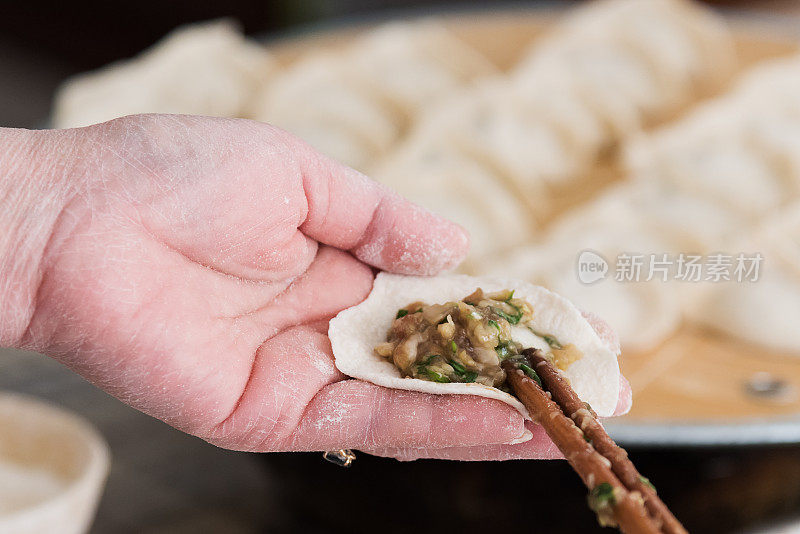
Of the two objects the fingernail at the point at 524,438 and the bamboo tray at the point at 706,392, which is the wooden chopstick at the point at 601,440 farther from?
the bamboo tray at the point at 706,392

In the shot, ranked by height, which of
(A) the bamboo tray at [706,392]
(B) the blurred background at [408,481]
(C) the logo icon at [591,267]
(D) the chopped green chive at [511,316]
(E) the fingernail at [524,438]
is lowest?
(B) the blurred background at [408,481]

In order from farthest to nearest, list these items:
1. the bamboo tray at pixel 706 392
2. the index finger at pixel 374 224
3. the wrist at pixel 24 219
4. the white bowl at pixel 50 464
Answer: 1. the bamboo tray at pixel 706 392
2. the white bowl at pixel 50 464
3. the index finger at pixel 374 224
4. the wrist at pixel 24 219

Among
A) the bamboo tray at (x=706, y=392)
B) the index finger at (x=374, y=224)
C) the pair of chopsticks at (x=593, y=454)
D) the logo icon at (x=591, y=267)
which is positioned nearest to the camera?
the pair of chopsticks at (x=593, y=454)

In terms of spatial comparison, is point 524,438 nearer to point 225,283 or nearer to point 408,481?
point 225,283

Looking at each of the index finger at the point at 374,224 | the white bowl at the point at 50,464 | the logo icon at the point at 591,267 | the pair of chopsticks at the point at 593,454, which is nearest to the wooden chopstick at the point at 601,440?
the pair of chopsticks at the point at 593,454

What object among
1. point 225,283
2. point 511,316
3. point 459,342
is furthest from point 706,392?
point 225,283

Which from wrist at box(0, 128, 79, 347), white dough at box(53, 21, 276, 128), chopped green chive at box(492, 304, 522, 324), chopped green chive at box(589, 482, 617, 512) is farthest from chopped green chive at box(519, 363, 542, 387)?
white dough at box(53, 21, 276, 128)

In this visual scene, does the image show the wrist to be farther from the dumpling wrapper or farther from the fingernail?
the fingernail

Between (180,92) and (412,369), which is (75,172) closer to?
(412,369)
